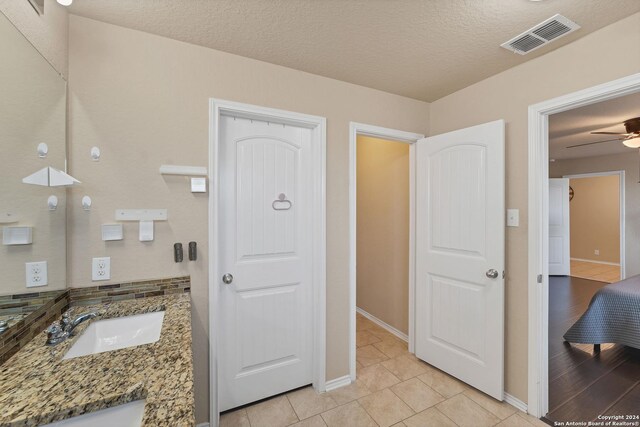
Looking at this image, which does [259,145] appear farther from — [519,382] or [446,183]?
[519,382]

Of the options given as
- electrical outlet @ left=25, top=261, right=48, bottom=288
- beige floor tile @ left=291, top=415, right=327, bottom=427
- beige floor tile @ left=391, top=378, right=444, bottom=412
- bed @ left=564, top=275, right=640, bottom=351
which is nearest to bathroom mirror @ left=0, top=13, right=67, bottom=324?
electrical outlet @ left=25, top=261, right=48, bottom=288

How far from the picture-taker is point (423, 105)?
2637 millimetres

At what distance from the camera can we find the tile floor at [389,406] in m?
1.81

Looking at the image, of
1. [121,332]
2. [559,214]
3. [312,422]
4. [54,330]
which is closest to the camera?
[54,330]

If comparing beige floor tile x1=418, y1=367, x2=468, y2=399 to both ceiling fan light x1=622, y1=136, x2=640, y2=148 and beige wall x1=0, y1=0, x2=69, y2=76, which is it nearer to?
beige wall x1=0, y1=0, x2=69, y2=76

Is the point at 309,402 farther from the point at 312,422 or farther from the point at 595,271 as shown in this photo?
the point at 595,271

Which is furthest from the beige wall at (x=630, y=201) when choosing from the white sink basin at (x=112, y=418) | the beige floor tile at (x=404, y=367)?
the white sink basin at (x=112, y=418)

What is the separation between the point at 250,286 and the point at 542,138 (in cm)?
227

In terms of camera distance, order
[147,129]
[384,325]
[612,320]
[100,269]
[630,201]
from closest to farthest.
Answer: [100,269] < [147,129] < [612,320] < [384,325] < [630,201]

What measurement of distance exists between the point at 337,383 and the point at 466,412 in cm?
91

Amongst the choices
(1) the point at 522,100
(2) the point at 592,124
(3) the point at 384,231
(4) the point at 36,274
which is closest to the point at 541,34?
(1) the point at 522,100

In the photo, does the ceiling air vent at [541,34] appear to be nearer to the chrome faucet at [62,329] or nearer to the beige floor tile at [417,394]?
the beige floor tile at [417,394]

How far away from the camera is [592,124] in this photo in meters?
3.57

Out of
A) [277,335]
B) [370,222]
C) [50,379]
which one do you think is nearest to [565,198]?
[370,222]
